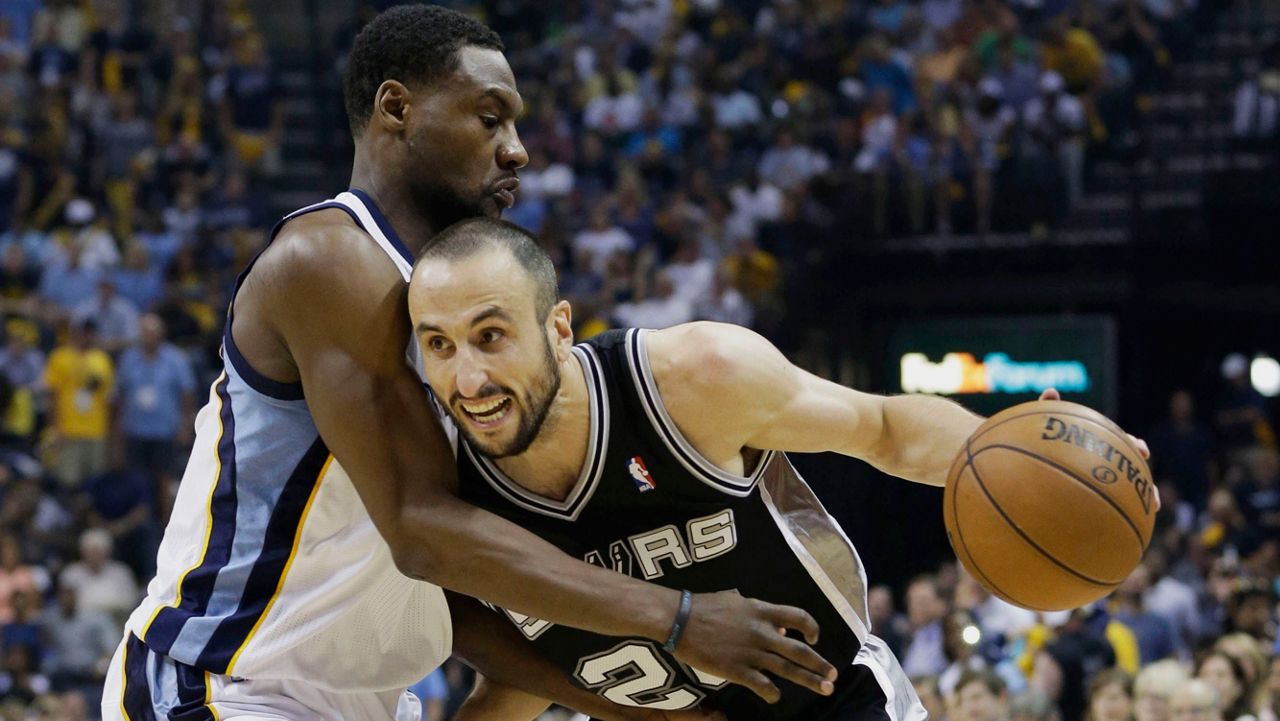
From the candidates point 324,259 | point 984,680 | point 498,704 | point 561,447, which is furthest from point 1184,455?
point 324,259

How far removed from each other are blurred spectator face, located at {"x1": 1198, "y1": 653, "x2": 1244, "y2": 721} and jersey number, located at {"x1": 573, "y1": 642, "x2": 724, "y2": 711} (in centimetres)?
419

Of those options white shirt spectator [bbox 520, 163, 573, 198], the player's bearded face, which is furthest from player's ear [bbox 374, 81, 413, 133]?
white shirt spectator [bbox 520, 163, 573, 198]

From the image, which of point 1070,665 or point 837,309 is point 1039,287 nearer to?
point 837,309

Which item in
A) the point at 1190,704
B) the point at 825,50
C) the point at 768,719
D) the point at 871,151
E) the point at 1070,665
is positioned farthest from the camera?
the point at 825,50

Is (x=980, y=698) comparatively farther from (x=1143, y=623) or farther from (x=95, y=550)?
(x=95, y=550)

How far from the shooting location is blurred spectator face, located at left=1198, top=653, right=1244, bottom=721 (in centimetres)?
706

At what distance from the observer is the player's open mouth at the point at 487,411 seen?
3.07 meters

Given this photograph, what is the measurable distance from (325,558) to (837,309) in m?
9.78

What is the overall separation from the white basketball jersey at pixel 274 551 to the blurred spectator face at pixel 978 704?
3.93 m

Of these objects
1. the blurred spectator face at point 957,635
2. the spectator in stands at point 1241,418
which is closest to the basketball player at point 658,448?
the blurred spectator face at point 957,635

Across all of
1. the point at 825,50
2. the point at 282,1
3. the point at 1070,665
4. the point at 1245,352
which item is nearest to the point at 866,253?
the point at 825,50

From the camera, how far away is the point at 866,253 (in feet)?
42.1

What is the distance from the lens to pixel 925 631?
9.03 metres

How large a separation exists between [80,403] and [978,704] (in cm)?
671
